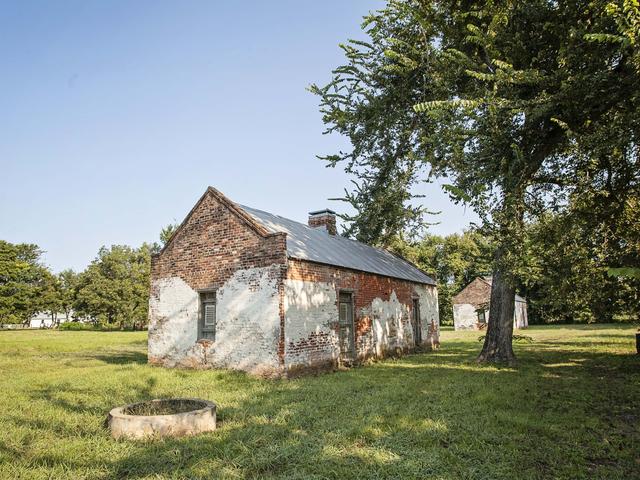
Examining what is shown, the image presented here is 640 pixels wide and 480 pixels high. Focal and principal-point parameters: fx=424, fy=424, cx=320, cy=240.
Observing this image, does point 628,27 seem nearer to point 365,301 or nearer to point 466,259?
point 365,301

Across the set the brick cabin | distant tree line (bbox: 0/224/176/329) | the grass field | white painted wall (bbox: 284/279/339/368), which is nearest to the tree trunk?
the grass field

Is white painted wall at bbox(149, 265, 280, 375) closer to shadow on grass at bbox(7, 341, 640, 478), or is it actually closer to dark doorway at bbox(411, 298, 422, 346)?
shadow on grass at bbox(7, 341, 640, 478)

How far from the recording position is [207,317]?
46.4ft

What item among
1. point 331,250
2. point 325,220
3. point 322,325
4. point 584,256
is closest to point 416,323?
point 325,220

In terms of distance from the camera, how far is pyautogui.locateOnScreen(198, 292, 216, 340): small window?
1390 cm

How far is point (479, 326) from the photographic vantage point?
46938 millimetres

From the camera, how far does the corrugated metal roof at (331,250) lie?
14.0 m

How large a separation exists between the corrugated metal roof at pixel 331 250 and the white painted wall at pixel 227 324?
1569 millimetres

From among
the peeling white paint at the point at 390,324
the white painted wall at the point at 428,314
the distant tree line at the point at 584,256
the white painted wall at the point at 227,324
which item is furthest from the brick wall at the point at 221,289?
the white painted wall at the point at 428,314

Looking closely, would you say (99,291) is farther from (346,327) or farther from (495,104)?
(495,104)

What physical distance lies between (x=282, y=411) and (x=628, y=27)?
8163 millimetres

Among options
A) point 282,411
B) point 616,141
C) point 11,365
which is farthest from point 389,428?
point 11,365

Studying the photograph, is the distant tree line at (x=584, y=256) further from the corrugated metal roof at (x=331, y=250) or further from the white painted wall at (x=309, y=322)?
the white painted wall at (x=309, y=322)

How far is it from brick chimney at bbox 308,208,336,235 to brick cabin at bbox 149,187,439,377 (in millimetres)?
2730
